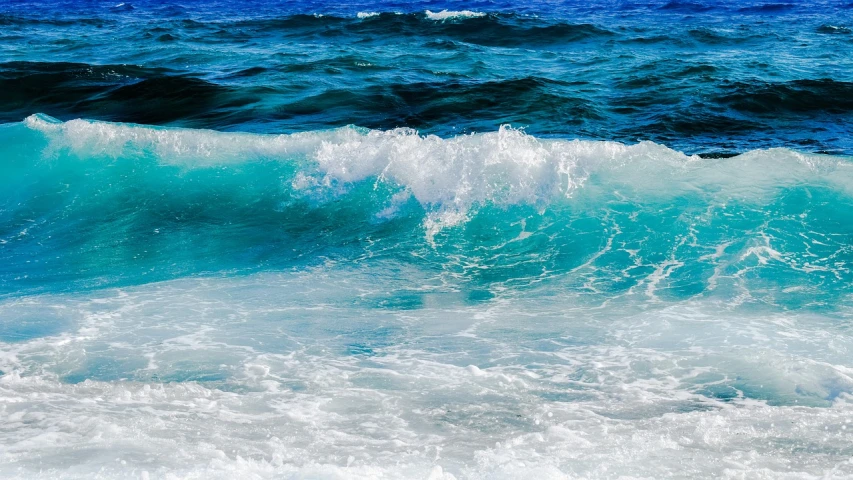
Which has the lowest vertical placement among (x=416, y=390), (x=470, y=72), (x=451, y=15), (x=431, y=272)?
(x=431, y=272)

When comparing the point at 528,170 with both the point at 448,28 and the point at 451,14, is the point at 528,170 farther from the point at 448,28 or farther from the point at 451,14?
the point at 451,14

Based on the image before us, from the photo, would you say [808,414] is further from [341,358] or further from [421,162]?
[421,162]

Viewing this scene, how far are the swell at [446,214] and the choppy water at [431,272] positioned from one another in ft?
0.13

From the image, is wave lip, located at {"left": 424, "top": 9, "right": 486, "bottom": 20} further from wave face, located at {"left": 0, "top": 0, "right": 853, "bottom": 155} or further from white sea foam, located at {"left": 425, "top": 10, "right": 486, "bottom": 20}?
wave face, located at {"left": 0, "top": 0, "right": 853, "bottom": 155}

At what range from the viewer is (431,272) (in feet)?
27.6

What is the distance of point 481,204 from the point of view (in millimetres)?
9812

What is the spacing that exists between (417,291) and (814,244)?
417cm

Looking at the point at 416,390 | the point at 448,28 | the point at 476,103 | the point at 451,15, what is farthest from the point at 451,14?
the point at 416,390

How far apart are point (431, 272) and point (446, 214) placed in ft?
4.97

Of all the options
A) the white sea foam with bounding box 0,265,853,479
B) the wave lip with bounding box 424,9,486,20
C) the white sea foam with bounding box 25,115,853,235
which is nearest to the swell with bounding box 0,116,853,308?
the white sea foam with bounding box 25,115,853,235

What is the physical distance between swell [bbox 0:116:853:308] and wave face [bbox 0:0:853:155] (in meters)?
2.17

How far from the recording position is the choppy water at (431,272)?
516 cm

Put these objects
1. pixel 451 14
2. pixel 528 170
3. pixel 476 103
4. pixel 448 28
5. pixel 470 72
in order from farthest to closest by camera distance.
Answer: pixel 451 14 < pixel 448 28 < pixel 470 72 < pixel 476 103 < pixel 528 170

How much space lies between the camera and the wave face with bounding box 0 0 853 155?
1353 cm
